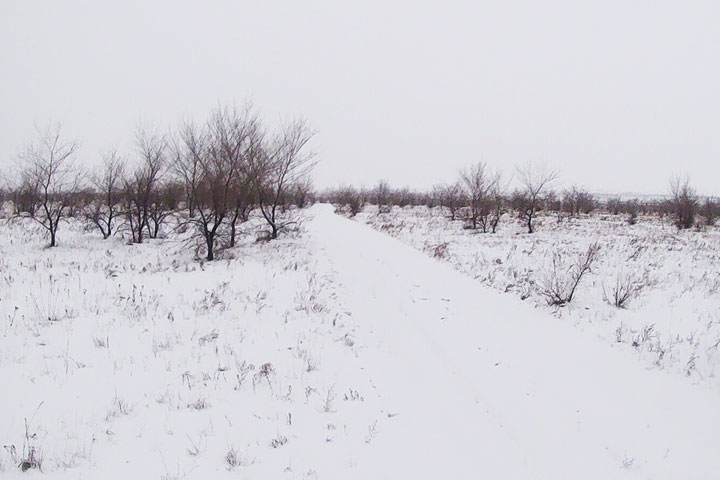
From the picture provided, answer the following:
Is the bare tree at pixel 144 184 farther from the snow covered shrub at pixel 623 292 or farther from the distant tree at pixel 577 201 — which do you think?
the distant tree at pixel 577 201

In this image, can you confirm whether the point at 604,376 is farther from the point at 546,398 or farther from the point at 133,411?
the point at 133,411

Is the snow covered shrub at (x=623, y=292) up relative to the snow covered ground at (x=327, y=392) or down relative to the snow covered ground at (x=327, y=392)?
up

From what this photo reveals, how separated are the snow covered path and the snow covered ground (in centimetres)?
2

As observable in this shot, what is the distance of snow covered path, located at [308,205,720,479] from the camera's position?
332 cm

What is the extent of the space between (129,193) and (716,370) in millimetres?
23877

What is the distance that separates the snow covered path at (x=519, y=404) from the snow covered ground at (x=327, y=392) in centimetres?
2

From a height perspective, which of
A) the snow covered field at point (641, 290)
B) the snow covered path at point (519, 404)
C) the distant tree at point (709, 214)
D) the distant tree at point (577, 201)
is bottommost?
the snow covered path at point (519, 404)

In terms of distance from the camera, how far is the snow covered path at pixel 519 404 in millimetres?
3320

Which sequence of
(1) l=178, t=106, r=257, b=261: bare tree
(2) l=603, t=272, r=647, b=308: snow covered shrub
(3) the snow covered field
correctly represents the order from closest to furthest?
(3) the snow covered field → (2) l=603, t=272, r=647, b=308: snow covered shrub → (1) l=178, t=106, r=257, b=261: bare tree

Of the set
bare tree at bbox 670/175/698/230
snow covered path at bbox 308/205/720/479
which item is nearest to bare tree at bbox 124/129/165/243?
snow covered path at bbox 308/205/720/479

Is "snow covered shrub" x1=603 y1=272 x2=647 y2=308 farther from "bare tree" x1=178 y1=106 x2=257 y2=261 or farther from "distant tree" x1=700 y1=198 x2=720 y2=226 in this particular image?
"distant tree" x1=700 y1=198 x2=720 y2=226

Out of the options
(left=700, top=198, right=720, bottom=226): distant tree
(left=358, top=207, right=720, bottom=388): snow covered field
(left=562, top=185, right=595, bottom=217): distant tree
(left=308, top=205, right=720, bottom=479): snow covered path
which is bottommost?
(left=308, top=205, right=720, bottom=479): snow covered path

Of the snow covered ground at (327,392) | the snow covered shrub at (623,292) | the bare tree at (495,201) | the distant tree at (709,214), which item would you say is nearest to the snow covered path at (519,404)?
the snow covered ground at (327,392)

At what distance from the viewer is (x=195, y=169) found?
15078mm
